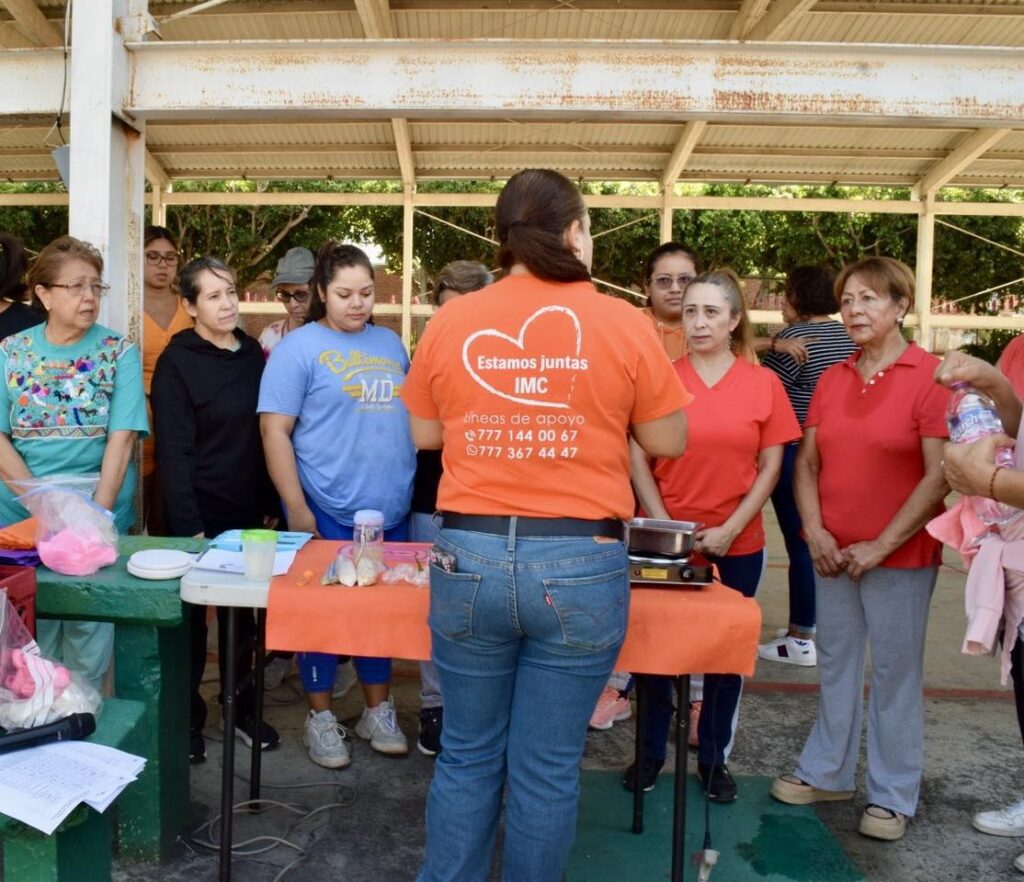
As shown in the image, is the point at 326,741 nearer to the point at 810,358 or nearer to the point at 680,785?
the point at 680,785

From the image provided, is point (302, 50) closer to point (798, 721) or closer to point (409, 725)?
point (409, 725)

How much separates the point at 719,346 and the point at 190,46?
2.32 metres

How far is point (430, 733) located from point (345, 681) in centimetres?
84

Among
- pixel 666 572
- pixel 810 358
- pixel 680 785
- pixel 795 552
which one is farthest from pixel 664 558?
pixel 795 552

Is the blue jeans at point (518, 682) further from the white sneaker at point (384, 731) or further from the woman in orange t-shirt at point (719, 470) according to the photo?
the white sneaker at point (384, 731)

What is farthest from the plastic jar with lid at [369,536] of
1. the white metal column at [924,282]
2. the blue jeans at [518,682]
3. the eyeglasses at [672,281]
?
the white metal column at [924,282]

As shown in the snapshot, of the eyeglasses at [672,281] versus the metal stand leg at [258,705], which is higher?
the eyeglasses at [672,281]

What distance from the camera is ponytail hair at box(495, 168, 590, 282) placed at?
1944 mm

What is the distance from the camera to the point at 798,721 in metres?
4.02

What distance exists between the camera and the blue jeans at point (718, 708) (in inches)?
125

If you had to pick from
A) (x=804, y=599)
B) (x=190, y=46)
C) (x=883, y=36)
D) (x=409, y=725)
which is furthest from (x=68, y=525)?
(x=883, y=36)

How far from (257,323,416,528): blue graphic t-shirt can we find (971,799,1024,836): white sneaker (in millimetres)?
2232

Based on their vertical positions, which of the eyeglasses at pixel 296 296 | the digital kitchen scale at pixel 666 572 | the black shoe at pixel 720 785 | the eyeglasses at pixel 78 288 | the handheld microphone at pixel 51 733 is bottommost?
the black shoe at pixel 720 785

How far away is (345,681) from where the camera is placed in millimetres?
4301
